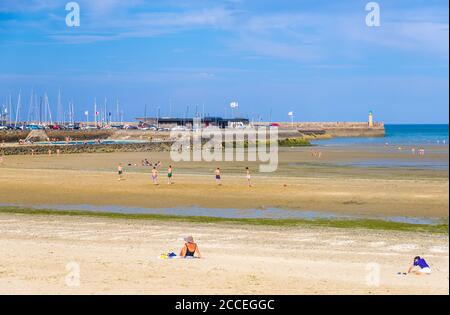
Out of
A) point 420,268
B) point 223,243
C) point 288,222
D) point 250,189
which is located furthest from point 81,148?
point 420,268

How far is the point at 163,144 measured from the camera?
97000 millimetres

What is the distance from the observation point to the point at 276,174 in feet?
160

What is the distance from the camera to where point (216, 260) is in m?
17.2

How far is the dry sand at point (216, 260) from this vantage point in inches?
558

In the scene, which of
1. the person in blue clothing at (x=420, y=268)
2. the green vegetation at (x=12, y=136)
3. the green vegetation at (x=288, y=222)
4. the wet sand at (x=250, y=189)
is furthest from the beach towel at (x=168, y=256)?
the green vegetation at (x=12, y=136)

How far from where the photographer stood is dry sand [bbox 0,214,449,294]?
46.5 ft

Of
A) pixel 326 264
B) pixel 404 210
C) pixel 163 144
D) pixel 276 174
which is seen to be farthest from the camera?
pixel 163 144

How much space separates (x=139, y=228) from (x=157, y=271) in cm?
814

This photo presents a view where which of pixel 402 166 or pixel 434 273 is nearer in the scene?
pixel 434 273

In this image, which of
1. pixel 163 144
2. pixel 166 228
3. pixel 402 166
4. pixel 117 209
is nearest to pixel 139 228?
pixel 166 228

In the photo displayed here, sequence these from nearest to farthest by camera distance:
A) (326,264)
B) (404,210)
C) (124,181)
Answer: (326,264) → (404,210) → (124,181)

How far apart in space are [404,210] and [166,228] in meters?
10.7
